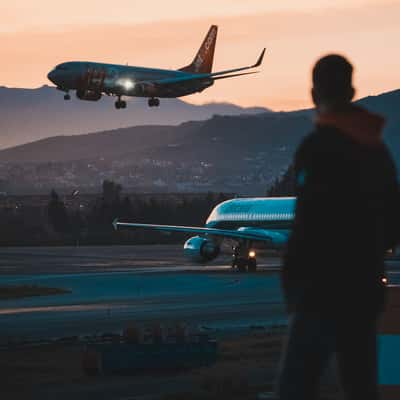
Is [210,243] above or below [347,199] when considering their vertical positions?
below

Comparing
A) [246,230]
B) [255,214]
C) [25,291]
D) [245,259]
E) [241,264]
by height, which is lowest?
[241,264]

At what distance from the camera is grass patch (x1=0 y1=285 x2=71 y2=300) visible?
47.8 metres

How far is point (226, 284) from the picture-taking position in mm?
52781

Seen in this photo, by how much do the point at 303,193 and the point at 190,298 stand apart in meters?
35.5

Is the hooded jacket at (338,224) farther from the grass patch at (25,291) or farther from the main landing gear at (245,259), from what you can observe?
the main landing gear at (245,259)

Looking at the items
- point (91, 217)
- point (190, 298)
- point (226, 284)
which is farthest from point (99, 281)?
point (91, 217)

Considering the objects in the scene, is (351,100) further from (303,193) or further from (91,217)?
(91,217)

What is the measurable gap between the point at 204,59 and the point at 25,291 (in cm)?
6426

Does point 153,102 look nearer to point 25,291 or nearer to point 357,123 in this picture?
point 25,291

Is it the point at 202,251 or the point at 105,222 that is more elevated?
the point at 202,251

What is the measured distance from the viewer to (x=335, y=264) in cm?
879

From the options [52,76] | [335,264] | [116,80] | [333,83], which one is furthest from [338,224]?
[52,76]

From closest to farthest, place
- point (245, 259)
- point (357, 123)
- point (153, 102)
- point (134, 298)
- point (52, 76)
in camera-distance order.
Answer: point (357, 123) → point (134, 298) → point (245, 259) → point (153, 102) → point (52, 76)

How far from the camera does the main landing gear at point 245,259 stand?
6369 cm
